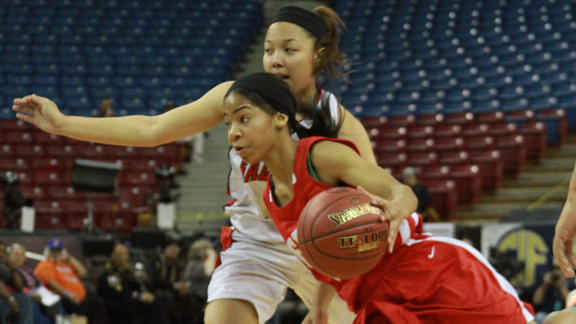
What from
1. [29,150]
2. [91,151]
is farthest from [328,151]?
[29,150]

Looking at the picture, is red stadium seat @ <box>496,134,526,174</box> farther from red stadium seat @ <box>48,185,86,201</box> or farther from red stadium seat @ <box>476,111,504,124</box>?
red stadium seat @ <box>48,185,86,201</box>

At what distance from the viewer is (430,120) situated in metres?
13.4

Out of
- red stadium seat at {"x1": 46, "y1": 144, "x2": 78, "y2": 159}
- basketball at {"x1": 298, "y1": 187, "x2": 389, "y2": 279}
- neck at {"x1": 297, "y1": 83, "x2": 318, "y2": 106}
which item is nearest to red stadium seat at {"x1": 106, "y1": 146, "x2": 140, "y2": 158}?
red stadium seat at {"x1": 46, "y1": 144, "x2": 78, "y2": 159}

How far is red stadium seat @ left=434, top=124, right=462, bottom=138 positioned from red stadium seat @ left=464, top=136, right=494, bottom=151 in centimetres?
24

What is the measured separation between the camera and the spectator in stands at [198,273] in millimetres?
8383

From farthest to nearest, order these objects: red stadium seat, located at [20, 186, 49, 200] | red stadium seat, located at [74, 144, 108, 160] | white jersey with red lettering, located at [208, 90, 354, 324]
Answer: red stadium seat, located at [74, 144, 108, 160] < red stadium seat, located at [20, 186, 49, 200] < white jersey with red lettering, located at [208, 90, 354, 324]

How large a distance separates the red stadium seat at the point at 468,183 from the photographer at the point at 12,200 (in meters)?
6.97

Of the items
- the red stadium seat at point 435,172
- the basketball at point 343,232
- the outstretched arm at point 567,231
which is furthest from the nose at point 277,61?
the red stadium seat at point 435,172

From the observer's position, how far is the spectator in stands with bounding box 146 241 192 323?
8.52 meters

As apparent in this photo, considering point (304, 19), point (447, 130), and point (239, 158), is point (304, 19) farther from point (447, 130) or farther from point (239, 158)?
point (447, 130)

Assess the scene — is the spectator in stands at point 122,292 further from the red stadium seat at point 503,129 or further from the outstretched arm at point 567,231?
the red stadium seat at point 503,129

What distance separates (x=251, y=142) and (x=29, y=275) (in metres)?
6.07

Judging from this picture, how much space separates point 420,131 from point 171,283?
20.8 ft

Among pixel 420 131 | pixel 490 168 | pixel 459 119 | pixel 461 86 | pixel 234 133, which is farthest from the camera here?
pixel 461 86
